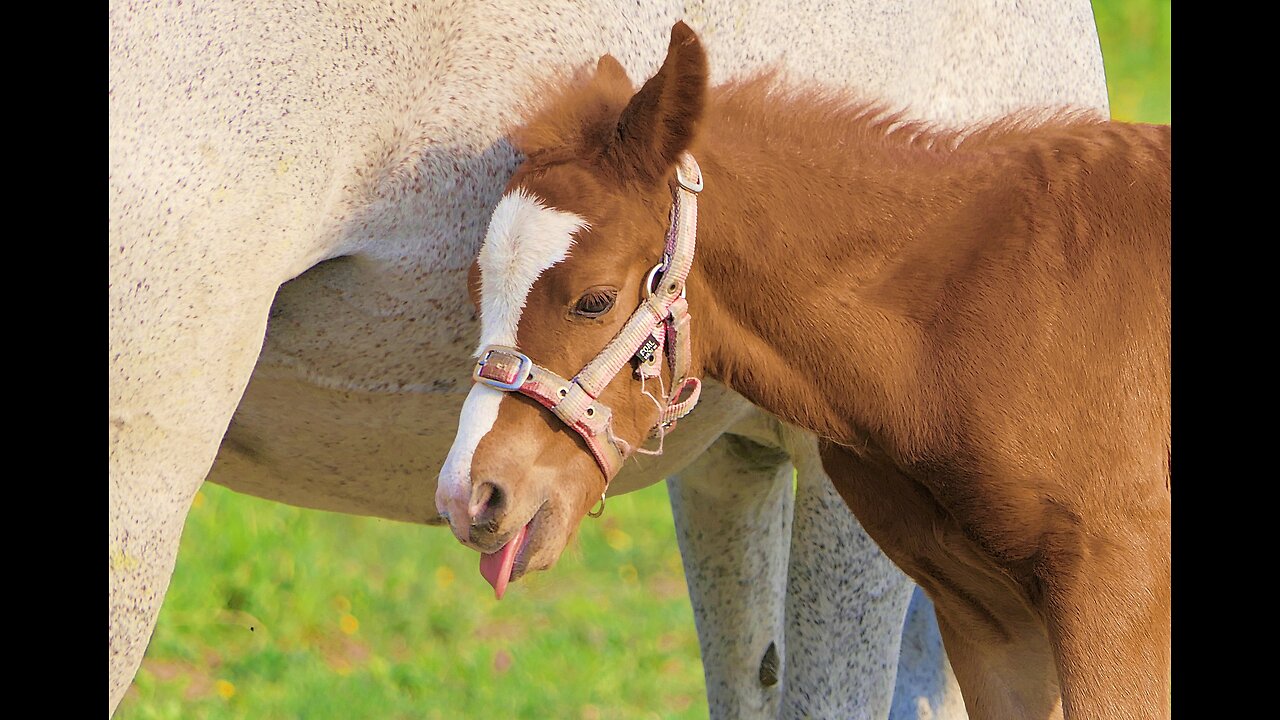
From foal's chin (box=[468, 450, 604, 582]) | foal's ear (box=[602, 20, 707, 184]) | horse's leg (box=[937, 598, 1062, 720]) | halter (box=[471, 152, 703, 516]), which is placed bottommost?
horse's leg (box=[937, 598, 1062, 720])

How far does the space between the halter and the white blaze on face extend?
0.13ft

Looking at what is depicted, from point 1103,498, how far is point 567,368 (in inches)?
40.8

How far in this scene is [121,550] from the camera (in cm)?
254

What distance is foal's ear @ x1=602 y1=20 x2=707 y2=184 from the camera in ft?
8.42

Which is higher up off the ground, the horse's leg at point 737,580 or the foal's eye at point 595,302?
the foal's eye at point 595,302

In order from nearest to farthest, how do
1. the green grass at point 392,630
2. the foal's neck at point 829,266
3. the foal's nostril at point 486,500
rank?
the foal's nostril at point 486,500 < the foal's neck at point 829,266 < the green grass at point 392,630

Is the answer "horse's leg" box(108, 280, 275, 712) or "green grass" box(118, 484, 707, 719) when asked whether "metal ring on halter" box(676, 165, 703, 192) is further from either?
"green grass" box(118, 484, 707, 719)

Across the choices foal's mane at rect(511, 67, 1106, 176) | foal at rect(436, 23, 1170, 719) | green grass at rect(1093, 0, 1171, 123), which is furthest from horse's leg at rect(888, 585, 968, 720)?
green grass at rect(1093, 0, 1171, 123)

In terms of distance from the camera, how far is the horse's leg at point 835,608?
367 centimetres

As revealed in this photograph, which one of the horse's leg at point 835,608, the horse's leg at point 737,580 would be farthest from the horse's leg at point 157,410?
the horse's leg at point 737,580

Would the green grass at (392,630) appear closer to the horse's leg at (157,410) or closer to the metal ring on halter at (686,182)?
the horse's leg at (157,410)

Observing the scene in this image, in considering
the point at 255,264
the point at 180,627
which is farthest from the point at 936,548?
the point at 180,627

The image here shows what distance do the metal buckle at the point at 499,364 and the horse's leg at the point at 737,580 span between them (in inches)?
65.9

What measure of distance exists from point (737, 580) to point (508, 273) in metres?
1.96
